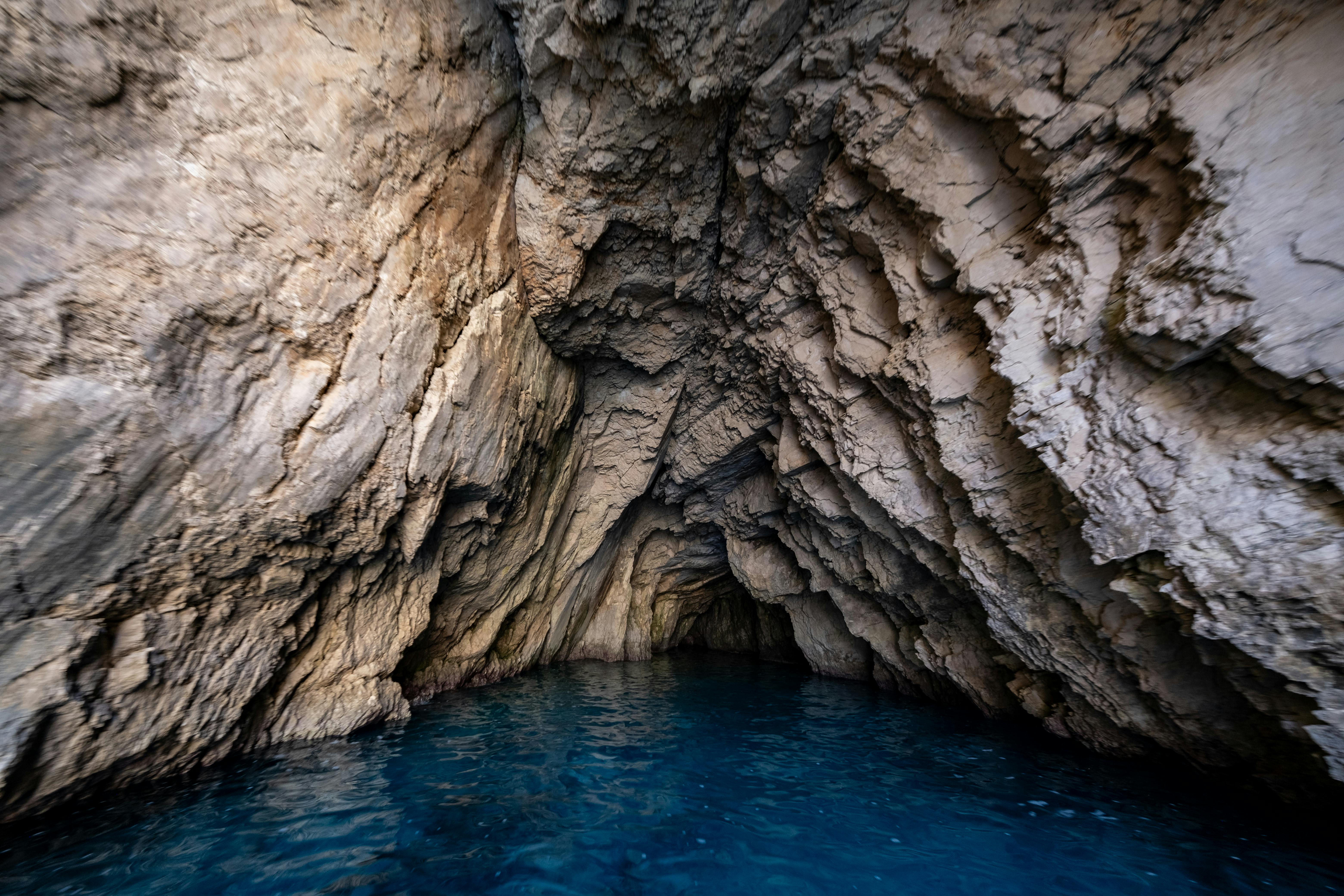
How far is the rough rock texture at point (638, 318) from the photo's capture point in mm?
3727

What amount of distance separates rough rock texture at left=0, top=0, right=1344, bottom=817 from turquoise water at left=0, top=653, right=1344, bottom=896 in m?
0.71

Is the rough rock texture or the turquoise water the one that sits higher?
the rough rock texture

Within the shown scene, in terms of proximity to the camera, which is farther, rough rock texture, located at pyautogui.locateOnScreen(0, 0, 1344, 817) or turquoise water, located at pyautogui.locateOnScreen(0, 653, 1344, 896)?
rough rock texture, located at pyautogui.locateOnScreen(0, 0, 1344, 817)

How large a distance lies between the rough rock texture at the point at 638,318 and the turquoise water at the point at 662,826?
0.71 meters

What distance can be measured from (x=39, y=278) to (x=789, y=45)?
680cm

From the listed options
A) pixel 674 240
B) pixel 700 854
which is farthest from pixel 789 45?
pixel 700 854

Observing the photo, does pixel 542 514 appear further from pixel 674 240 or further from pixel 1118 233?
pixel 1118 233

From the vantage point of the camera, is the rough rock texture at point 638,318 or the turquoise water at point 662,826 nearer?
the turquoise water at point 662,826

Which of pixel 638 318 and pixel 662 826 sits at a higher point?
pixel 638 318

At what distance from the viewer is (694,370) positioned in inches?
397

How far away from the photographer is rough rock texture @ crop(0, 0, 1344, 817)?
3727 millimetres

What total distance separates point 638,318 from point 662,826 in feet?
22.0

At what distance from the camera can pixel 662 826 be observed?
4.12 m

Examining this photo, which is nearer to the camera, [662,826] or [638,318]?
[662,826]
